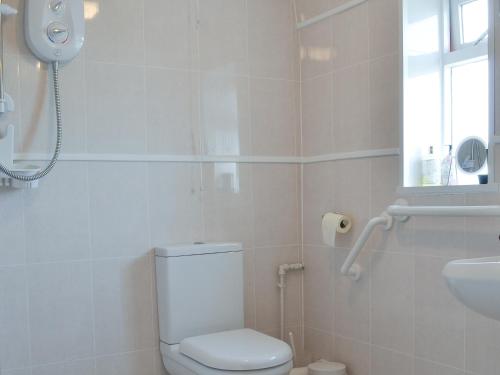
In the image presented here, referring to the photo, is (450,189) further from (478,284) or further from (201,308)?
(201,308)

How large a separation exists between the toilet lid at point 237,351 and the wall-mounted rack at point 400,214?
0.45 m

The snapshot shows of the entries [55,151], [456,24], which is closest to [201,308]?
[55,151]

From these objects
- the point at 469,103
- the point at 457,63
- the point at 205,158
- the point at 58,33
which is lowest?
the point at 205,158

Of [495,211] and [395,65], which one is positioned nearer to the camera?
[495,211]

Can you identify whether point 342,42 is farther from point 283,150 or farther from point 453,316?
point 453,316

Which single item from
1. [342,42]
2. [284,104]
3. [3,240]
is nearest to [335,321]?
[284,104]

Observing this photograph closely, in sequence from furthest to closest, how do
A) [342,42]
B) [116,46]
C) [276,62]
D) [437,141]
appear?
1. [276,62]
2. [342,42]
3. [116,46]
4. [437,141]

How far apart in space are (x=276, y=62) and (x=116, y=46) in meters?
0.77

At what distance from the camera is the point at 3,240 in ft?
6.78

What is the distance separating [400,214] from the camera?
78.4 inches

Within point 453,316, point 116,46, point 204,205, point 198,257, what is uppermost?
point 116,46

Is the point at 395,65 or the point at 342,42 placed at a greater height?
the point at 342,42

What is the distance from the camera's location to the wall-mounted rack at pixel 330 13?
2363 mm

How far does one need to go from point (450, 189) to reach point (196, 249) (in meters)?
1.01
